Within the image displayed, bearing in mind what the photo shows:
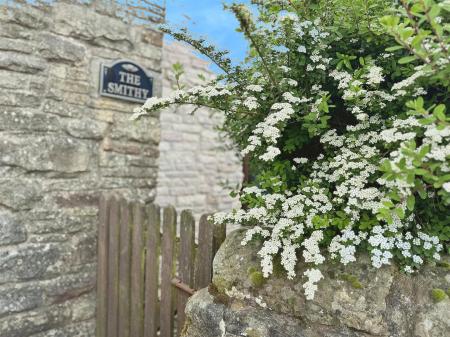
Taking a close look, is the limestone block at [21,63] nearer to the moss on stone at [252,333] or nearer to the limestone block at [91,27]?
the limestone block at [91,27]

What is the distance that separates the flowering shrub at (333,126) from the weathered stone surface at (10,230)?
132 cm

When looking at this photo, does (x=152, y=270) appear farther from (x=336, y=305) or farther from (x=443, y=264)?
(x=443, y=264)

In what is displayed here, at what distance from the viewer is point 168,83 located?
4922 mm

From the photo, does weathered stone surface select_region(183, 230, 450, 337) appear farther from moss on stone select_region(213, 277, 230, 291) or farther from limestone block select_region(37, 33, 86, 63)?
limestone block select_region(37, 33, 86, 63)

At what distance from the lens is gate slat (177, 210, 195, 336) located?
210 centimetres

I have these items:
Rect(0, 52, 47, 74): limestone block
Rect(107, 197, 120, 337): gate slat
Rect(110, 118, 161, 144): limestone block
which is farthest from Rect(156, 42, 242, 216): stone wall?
Rect(0, 52, 47, 74): limestone block

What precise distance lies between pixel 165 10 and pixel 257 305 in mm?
2541

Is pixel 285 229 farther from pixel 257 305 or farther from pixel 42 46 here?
pixel 42 46

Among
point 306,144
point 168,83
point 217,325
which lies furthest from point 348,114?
point 168,83

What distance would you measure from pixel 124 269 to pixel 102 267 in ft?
0.87

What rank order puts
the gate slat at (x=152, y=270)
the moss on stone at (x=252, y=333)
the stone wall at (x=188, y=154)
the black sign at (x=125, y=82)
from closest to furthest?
the moss on stone at (x=252, y=333)
the gate slat at (x=152, y=270)
the black sign at (x=125, y=82)
the stone wall at (x=188, y=154)

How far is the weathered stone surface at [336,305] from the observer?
1355mm

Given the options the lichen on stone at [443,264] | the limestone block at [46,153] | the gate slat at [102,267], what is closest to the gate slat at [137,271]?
the gate slat at [102,267]

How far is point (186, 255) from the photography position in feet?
7.00
